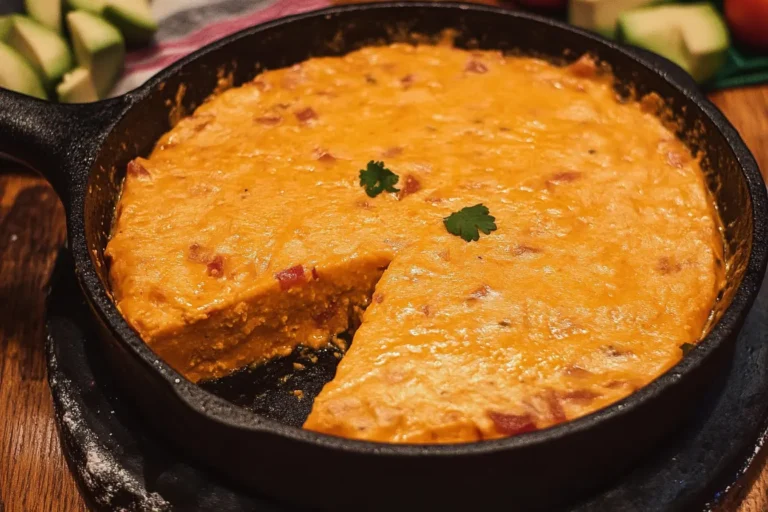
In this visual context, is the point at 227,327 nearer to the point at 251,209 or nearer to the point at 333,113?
the point at 251,209

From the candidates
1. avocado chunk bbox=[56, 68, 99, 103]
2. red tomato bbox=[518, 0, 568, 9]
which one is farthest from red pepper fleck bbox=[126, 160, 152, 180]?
red tomato bbox=[518, 0, 568, 9]

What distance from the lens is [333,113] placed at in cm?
333

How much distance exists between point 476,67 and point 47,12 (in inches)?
98.8

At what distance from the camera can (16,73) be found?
3.89 meters

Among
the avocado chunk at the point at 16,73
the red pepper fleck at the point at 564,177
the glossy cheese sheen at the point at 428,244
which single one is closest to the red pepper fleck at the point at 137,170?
the glossy cheese sheen at the point at 428,244

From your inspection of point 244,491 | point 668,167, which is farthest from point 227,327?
point 668,167

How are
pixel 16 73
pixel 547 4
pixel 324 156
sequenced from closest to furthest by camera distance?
1. pixel 324 156
2. pixel 16 73
3. pixel 547 4

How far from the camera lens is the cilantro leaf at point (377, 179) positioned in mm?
2951

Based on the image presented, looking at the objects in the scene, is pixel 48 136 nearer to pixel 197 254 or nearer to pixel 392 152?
pixel 197 254

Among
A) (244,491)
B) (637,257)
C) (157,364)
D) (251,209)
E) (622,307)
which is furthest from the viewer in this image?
(251,209)

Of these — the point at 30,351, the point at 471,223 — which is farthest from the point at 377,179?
the point at 30,351

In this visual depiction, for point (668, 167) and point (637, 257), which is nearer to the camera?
point (637, 257)

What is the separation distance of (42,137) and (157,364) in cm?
113

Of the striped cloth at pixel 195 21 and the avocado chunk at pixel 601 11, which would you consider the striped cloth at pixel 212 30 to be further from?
the avocado chunk at pixel 601 11
